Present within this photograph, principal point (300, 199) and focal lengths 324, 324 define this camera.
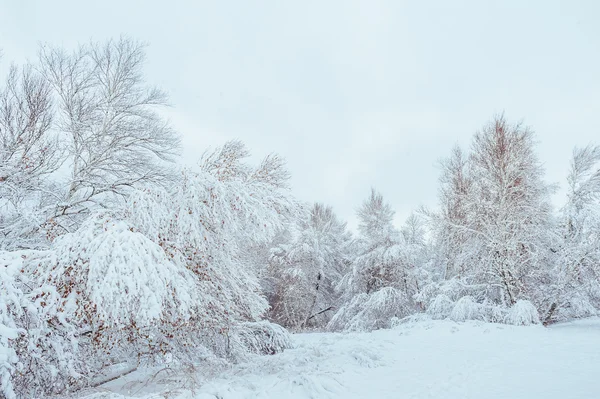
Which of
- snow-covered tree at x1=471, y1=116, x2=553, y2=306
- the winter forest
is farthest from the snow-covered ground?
snow-covered tree at x1=471, y1=116, x2=553, y2=306

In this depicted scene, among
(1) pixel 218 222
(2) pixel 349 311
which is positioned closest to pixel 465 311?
(2) pixel 349 311

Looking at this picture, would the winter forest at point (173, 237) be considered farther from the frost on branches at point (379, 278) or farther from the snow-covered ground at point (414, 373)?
the snow-covered ground at point (414, 373)

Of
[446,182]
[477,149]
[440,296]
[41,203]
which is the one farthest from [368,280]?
[41,203]

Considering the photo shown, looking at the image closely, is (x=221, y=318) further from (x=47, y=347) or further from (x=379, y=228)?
(x=379, y=228)

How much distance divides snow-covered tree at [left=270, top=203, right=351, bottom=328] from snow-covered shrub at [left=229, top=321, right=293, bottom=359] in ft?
33.4

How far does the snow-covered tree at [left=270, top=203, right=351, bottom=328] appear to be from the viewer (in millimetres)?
18828

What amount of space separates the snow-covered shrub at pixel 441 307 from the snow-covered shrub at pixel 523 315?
2.06 m

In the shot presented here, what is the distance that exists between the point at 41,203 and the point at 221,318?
18.7 feet

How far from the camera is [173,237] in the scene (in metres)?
5.41

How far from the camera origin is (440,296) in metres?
12.0

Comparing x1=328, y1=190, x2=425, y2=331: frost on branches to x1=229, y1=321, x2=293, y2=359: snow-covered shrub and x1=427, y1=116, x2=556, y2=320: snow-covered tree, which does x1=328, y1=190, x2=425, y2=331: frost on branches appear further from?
x1=229, y1=321, x2=293, y2=359: snow-covered shrub

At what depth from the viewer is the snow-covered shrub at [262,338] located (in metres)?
6.96

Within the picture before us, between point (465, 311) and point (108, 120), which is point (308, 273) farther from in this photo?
point (108, 120)

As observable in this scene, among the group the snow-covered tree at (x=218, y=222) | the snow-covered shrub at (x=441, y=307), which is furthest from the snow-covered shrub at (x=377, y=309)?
the snow-covered tree at (x=218, y=222)
